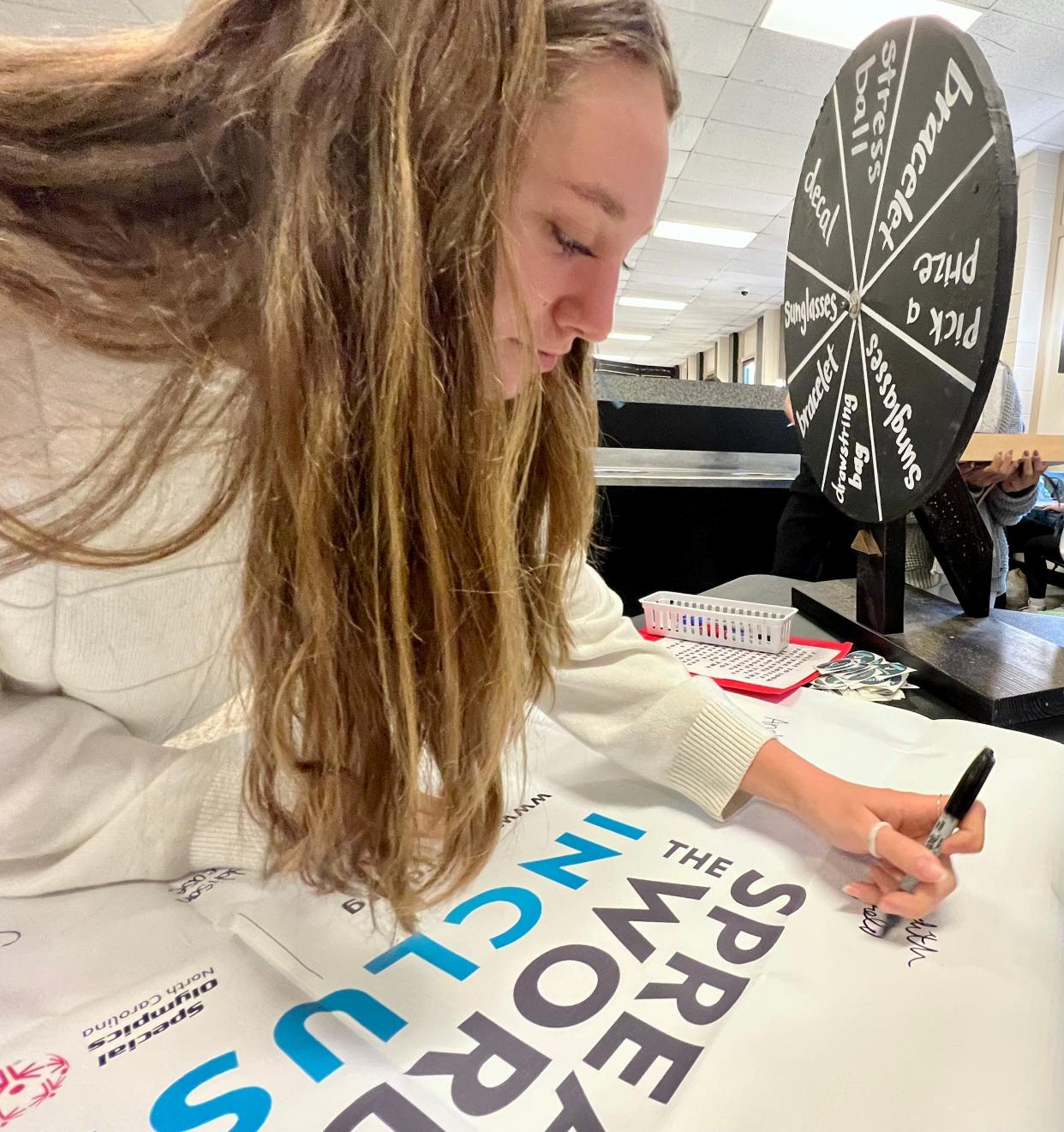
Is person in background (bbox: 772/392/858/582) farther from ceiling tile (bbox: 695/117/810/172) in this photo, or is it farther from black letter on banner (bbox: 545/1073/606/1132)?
ceiling tile (bbox: 695/117/810/172)

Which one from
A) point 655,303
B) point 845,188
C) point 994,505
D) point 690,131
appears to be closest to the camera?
point 845,188

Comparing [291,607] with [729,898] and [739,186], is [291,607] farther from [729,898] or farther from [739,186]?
[739,186]

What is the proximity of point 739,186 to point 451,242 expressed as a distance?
4352 millimetres

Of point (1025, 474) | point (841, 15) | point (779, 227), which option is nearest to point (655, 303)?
point (779, 227)

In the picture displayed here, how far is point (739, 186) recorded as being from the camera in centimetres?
391

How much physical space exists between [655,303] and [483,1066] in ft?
24.2

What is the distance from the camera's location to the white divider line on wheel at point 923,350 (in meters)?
0.54

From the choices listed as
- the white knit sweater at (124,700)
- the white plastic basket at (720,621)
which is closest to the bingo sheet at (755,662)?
the white plastic basket at (720,621)

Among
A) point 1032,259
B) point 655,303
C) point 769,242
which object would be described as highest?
point 769,242

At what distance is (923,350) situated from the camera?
0.60m

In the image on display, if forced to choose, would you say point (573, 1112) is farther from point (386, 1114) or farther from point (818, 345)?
point (818, 345)

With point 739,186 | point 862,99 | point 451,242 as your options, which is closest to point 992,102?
point 862,99

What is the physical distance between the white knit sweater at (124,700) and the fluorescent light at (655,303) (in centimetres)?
672
